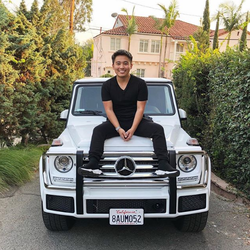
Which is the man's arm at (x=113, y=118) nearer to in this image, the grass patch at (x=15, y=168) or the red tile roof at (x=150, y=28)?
the grass patch at (x=15, y=168)

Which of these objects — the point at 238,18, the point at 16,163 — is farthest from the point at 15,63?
the point at 238,18

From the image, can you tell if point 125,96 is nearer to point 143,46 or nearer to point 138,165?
point 138,165

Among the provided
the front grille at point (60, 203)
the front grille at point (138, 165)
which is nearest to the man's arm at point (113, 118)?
the front grille at point (138, 165)

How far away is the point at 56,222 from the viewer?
3383mm

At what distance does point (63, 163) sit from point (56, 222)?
807mm

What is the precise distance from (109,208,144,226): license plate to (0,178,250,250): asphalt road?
47cm

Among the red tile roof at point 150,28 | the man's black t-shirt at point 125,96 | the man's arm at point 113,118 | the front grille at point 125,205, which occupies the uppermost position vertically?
the red tile roof at point 150,28

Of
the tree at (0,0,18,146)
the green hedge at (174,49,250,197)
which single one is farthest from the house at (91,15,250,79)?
the tree at (0,0,18,146)

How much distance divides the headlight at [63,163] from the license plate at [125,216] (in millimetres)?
644

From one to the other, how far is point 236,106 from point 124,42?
92.1 feet

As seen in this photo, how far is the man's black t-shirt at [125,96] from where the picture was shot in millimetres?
3523

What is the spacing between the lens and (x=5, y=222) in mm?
3807

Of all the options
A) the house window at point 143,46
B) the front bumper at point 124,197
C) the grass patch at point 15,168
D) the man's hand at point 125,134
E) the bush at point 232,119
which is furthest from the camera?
the house window at point 143,46

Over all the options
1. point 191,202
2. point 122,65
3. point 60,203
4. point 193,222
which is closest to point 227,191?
point 193,222
